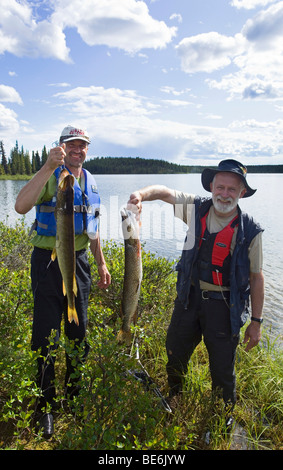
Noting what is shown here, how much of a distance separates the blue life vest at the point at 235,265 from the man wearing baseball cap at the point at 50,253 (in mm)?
1185

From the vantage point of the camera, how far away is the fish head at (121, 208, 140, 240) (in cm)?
320

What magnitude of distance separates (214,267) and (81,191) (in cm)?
187

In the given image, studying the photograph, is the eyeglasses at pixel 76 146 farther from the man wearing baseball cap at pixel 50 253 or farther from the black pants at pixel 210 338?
the black pants at pixel 210 338

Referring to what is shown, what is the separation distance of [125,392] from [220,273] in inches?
68.7

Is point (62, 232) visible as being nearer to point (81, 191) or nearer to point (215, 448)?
point (81, 191)

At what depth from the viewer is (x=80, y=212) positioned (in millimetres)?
3998

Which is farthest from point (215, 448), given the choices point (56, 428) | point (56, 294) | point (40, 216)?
point (40, 216)

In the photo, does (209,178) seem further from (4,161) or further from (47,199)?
(4,161)

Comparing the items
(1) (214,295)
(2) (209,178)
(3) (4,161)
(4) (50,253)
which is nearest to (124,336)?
(1) (214,295)

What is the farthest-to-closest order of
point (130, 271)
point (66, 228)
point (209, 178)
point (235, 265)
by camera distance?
point (209, 178), point (235, 265), point (130, 271), point (66, 228)

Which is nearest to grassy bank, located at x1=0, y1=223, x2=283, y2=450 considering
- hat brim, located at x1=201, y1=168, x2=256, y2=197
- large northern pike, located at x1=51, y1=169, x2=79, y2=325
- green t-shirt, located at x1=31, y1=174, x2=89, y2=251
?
large northern pike, located at x1=51, y1=169, x2=79, y2=325

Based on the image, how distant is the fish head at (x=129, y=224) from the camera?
3.20m

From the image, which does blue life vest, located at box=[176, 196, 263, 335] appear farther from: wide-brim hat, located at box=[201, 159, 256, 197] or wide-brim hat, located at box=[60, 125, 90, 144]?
wide-brim hat, located at box=[60, 125, 90, 144]

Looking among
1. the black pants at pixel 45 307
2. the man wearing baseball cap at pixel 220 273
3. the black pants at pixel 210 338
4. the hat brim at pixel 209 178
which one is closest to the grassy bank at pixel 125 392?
the black pants at pixel 45 307
